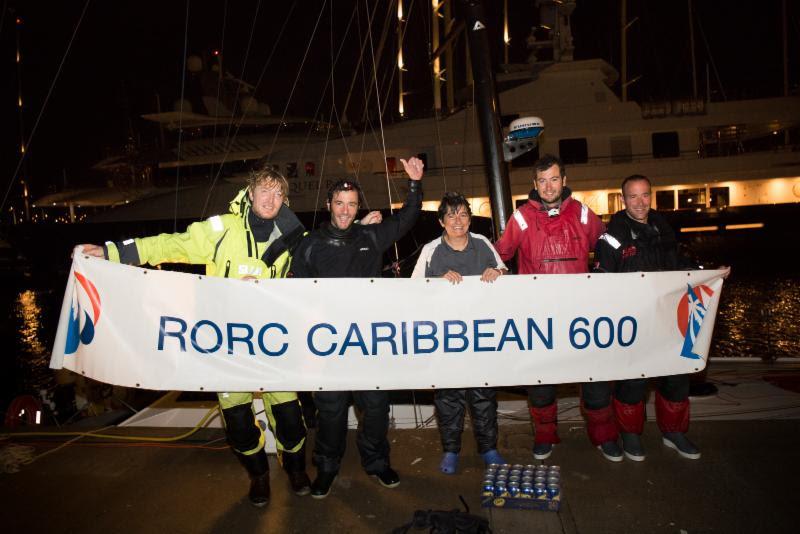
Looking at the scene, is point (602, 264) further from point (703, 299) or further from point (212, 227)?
point (212, 227)

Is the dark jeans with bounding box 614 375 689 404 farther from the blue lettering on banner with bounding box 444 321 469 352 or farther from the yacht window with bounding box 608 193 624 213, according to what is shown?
the yacht window with bounding box 608 193 624 213

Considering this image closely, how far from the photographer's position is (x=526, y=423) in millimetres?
4008

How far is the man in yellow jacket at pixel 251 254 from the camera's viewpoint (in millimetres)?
3039

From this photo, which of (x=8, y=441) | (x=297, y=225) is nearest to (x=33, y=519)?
(x=8, y=441)

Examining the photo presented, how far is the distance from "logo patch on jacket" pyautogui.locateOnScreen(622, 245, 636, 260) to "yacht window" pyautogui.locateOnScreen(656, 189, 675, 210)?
19.3 m

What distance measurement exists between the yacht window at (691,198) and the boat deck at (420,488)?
18.9m

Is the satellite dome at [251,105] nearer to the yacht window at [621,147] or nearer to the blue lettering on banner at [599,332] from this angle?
the yacht window at [621,147]

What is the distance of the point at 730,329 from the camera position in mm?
11188

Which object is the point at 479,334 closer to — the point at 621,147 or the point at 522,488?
the point at 522,488

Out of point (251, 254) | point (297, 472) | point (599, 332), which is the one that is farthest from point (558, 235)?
point (297, 472)

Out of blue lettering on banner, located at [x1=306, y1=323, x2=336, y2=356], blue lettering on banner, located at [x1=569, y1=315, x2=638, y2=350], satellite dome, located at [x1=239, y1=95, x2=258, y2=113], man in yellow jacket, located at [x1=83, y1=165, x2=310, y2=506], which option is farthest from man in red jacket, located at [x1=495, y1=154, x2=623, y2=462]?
satellite dome, located at [x1=239, y1=95, x2=258, y2=113]

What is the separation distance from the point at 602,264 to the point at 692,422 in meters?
1.47

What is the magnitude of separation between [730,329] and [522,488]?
10.6m

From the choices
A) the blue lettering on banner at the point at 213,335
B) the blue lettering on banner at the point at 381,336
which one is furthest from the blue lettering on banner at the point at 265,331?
the blue lettering on banner at the point at 381,336
